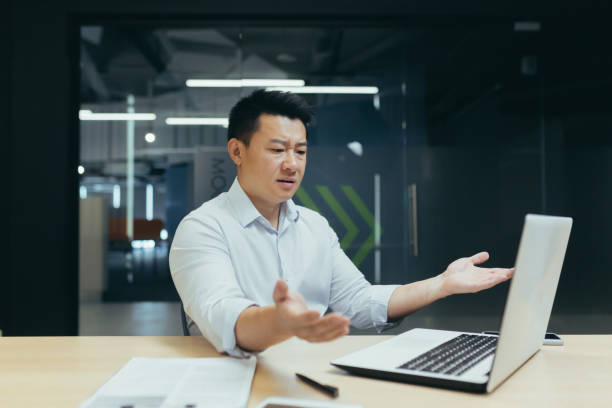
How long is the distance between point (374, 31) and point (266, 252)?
306cm

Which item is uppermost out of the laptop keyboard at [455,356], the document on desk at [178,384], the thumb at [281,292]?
the thumb at [281,292]

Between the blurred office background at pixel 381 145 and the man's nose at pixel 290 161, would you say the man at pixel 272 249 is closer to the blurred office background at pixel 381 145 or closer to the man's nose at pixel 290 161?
the man's nose at pixel 290 161

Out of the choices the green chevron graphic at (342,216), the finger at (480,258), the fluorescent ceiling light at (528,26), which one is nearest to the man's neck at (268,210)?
the finger at (480,258)

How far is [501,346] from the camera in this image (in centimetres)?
84

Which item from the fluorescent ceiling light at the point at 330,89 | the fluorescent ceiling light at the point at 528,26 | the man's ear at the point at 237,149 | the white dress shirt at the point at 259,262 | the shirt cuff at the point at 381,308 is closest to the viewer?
the white dress shirt at the point at 259,262

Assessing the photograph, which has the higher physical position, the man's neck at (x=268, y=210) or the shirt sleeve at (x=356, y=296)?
the man's neck at (x=268, y=210)

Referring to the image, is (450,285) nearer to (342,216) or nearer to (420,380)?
(420,380)

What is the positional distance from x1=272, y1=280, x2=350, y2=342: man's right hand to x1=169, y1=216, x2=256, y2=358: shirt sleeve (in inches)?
9.5

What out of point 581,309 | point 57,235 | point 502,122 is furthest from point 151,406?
point 581,309

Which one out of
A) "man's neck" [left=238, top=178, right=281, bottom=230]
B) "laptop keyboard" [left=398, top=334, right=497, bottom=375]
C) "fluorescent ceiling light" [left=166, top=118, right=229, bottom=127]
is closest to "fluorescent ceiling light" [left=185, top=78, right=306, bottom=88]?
"fluorescent ceiling light" [left=166, top=118, right=229, bottom=127]

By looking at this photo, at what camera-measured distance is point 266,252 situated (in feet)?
5.34

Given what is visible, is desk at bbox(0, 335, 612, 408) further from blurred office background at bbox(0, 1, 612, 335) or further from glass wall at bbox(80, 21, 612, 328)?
glass wall at bbox(80, 21, 612, 328)

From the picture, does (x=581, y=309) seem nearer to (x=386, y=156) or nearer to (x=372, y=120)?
(x=386, y=156)

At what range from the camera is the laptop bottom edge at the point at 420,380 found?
35.4 inches
